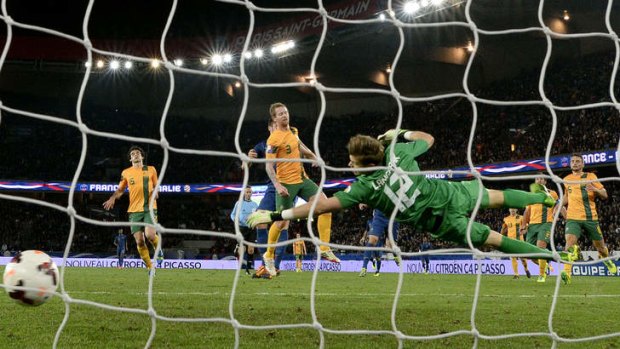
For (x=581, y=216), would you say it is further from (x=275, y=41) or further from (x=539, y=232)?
(x=275, y=41)

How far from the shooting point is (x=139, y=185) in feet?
34.4

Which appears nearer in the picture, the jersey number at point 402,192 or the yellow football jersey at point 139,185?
the jersey number at point 402,192

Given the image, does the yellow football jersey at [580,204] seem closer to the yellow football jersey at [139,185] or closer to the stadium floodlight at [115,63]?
the yellow football jersey at [139,185]

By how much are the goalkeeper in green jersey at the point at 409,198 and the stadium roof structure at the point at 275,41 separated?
58.9 ft

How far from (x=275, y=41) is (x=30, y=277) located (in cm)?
2487

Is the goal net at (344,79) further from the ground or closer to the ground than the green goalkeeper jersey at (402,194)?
further from the ground

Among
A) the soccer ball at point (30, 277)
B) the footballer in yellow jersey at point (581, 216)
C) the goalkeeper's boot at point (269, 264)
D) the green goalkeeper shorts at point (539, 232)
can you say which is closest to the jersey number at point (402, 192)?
the soccer ball at point (30, 277)

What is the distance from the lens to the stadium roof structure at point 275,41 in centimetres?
2561

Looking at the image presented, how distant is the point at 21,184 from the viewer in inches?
1261

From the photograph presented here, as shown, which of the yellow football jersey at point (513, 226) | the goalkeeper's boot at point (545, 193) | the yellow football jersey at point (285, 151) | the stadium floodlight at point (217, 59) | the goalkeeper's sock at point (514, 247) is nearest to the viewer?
the goalkeeper's sock at point (514, 247)

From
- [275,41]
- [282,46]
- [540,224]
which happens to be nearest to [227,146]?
[275,41]

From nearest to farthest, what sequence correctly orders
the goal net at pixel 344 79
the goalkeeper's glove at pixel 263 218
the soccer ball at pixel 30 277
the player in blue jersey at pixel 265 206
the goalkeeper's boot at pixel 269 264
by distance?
the soccer ball at pixel 30 277, the goalkeeper's glove at pixel 263 218, the player in blue jersey at pixel 265 206, the goalkeeper's boot at pixel 269 264, the goal net at pixel 344 79

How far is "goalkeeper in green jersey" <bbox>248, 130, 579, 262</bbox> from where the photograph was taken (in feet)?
15.2

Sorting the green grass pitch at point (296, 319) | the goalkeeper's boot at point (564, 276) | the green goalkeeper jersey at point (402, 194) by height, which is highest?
the green goalkeeper jersey at point (402, 194)
